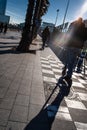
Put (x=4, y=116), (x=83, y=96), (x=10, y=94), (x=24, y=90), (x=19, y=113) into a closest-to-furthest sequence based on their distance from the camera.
Result: (x=4, y=116)
(x=19, y=113)
(x=10, y=94)
(x=24, y=90)
(x=83, y=96)

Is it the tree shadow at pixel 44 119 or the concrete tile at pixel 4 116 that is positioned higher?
A: the concrete tile at pixel 4 116

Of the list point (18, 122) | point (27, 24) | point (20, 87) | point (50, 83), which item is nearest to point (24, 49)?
point (27, 24)

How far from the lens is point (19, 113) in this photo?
413 centimetres

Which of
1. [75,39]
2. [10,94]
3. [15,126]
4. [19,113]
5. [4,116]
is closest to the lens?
[15,126]

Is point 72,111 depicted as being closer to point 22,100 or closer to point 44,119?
point 44,119

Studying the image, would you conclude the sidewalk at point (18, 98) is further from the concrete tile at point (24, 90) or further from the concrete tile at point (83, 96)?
the concrete tile at point (83, 96)

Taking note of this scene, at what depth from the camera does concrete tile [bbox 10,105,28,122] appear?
3883mm

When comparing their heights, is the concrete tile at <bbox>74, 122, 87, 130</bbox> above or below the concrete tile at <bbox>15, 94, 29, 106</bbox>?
below

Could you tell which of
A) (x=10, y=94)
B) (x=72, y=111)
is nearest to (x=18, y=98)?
(x=10, y=94)

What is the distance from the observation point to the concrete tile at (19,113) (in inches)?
153

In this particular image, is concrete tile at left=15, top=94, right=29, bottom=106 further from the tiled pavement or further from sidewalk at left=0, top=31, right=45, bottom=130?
the tiled pavement

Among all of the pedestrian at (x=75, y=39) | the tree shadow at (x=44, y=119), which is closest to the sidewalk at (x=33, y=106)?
the tree shadow at (x=44, y=119)

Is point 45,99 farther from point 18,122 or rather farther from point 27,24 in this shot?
point 27,24

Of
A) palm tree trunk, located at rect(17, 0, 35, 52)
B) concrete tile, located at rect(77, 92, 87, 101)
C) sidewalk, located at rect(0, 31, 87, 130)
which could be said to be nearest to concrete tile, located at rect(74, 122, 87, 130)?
sidewalk, located at rect(0, 31, 87, 130)
